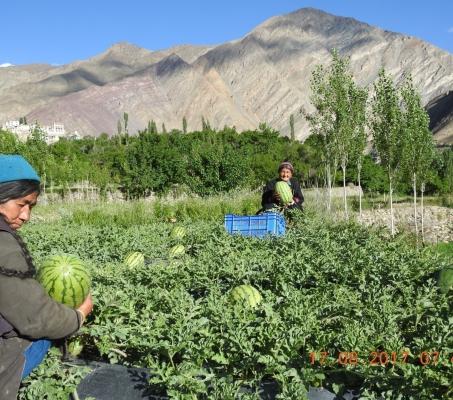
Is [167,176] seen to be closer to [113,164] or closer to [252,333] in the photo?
[113,164]

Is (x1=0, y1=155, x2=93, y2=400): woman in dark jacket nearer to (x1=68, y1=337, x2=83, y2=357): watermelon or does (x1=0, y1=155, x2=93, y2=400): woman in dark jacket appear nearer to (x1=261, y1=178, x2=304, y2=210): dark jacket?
(x1=68, y1=337, x2=83, y2=357): watermelon

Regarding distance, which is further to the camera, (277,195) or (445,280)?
(277,195)

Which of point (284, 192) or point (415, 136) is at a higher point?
point (415, 136)

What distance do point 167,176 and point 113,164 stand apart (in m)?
11.5

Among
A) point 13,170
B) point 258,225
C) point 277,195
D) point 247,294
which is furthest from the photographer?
point 277,195

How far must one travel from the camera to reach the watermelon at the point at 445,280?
3855 millimetres

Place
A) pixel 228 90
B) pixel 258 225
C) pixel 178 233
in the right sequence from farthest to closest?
1. pixel 228 90
2. pixel 178 233
3. pixel 258 225

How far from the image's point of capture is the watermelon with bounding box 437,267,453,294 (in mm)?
3855

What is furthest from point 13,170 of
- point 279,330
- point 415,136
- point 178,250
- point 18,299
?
point 415,136

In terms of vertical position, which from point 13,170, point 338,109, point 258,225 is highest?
point 338,109

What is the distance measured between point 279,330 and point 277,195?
5311 mm

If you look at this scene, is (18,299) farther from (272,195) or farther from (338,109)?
→ (338,109)

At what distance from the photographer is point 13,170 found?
2.45 m

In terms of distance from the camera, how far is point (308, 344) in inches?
111
